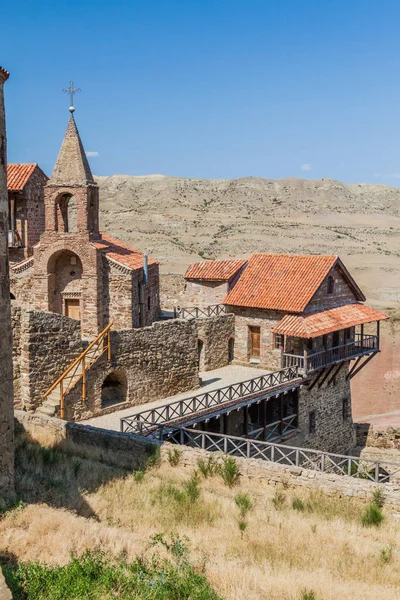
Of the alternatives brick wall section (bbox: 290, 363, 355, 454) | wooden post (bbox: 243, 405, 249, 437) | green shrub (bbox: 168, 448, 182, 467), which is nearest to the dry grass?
green shrub (bbox: 168, 448, 182, 467)

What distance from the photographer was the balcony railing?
27.9m

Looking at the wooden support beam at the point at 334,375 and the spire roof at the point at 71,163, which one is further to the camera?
the wooden support beam at the point at 334,375

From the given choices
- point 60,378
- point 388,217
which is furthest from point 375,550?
point 388,217

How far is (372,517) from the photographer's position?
1431cm

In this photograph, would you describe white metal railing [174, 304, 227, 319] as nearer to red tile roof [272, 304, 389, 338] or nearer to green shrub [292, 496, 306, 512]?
red tile roof [272, 304, 389, 338]

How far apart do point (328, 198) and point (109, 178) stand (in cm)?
5552

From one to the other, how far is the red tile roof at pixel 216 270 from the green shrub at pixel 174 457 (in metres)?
14.7

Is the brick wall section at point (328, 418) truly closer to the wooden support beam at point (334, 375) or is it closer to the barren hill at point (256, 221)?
the wooden support beam at point (334, 375)

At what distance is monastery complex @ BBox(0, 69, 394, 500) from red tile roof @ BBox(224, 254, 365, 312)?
8 cm

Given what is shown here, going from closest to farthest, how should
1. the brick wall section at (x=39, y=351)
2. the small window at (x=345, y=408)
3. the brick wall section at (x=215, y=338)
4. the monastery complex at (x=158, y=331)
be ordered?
1. the brick wall section at (x=39, y=351)
2. the monastery complex at (x=158, y=331)
3. the brick wall section at (x=215, y=338)
4. the small window at (x=345, y=408)

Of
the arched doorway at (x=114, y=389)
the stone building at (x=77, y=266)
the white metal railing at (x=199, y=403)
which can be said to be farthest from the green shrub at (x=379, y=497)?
the stone building at (x=77, y=266)

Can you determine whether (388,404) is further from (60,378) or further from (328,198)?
(328,198)

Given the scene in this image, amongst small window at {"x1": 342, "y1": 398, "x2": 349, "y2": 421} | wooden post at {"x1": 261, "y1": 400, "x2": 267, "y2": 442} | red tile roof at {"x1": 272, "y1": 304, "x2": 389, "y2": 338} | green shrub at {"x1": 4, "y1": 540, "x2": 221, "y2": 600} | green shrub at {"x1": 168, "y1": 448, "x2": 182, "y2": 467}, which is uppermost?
red tile roof at {"x1": 272, "y1": 304, "x2": 389, "y2": 338}

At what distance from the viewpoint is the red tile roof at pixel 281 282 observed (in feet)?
94.2
